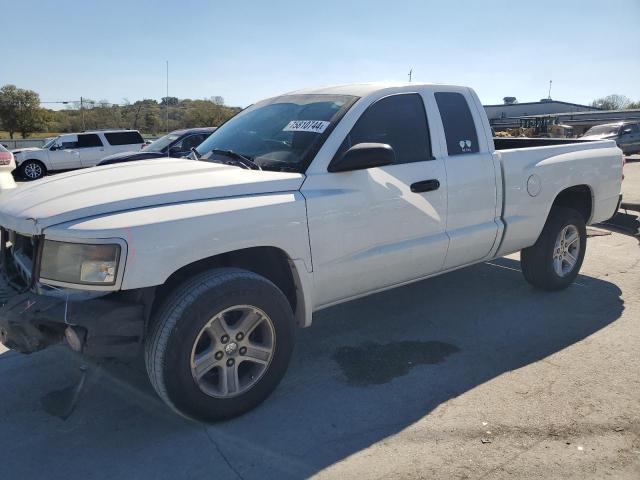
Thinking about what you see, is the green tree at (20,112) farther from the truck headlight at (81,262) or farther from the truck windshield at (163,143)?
the truck headlight at (81,262)

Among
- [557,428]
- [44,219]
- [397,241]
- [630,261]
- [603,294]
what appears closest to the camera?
[44,219]

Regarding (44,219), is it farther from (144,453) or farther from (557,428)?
(557,428)

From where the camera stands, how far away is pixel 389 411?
3.24 m

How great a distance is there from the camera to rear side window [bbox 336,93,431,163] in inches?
147

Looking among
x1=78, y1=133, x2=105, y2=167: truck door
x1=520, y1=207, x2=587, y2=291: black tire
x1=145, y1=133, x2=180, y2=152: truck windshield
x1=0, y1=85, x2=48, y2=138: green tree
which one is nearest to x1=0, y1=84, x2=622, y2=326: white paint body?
x1=520, y1=207, x2=587, y2=291: black tire

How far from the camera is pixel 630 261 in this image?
645 cm

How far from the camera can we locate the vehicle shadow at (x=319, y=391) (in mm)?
2811

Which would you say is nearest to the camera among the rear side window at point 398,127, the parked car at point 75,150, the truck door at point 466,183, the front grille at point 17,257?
the front grille at point 17,257

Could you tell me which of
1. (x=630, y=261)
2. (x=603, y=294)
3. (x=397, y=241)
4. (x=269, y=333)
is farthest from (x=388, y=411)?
(x=630, y=261)

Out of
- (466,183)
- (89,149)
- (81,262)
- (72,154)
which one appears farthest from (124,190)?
(72,154)

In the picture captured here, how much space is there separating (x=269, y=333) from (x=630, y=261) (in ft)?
17.0

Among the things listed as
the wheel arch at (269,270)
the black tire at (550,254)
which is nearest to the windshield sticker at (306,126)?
the wheel arch at (269,270)

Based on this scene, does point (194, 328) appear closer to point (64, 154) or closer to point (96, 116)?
point (64, 154)

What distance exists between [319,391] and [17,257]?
6.67 ft
